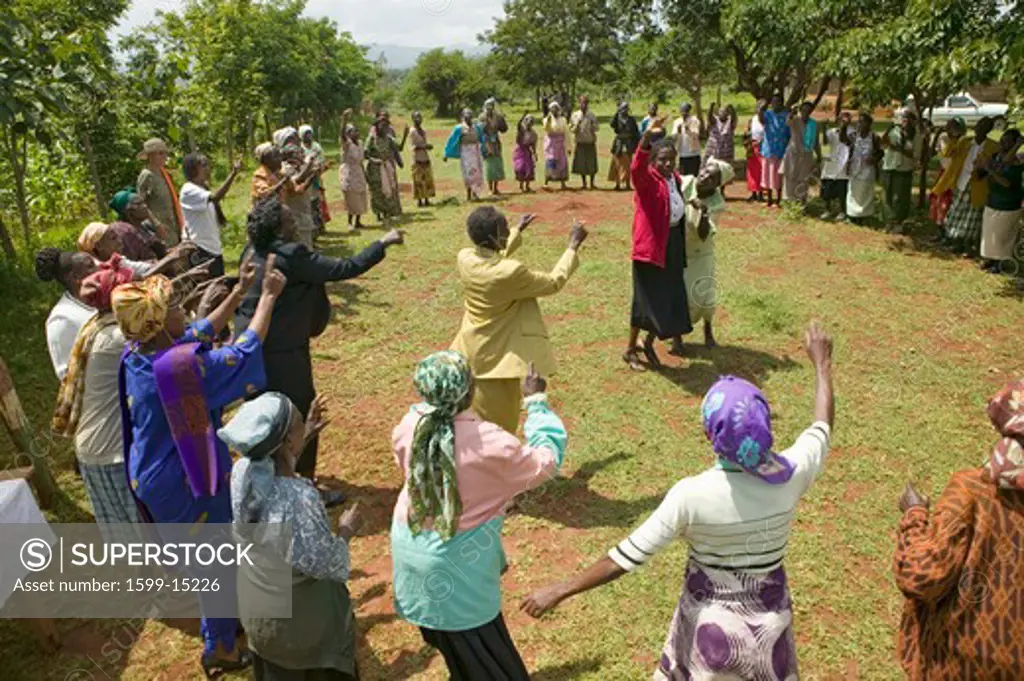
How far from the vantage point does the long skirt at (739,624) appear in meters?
2.39

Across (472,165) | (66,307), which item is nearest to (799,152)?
(472,165)

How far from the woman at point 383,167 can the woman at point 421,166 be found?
61 cm

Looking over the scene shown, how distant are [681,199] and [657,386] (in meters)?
1.56

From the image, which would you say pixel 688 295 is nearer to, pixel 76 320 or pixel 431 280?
pixel 431 280

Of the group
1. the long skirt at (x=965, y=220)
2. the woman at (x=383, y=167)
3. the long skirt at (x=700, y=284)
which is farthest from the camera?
A: the woman at (x=383, y=167)

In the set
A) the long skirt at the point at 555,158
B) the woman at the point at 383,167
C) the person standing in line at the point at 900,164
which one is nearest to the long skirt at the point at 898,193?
the person standing in line at the point at 900,164

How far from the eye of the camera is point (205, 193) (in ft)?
21.2

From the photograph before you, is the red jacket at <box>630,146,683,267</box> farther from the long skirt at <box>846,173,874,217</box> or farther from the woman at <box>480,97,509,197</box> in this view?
the woman at <box>480,97,509,197</box>

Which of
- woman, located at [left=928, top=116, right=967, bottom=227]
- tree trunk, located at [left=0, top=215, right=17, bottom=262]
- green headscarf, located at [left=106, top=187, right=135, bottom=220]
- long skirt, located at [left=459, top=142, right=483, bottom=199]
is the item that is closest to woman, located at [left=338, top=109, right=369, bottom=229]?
long skirt, located at [left=459, top=142, right=483, bottom=199]

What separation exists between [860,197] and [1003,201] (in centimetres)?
252

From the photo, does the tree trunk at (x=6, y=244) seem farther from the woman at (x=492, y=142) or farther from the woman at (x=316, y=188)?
the woman at (x=492, y=142)

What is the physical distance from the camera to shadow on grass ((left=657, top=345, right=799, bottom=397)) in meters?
6.41

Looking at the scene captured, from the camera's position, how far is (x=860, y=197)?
11148 millimetres

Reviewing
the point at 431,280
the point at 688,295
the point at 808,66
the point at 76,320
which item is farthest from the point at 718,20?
the point at 76,320
